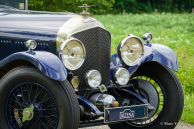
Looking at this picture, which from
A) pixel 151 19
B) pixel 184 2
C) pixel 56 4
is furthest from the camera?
pixel 184 2

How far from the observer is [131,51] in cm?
682

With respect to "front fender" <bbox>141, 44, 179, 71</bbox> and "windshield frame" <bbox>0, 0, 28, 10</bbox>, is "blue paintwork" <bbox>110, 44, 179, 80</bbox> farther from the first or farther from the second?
"windshield frame" <bbox>0, 0, 28, 10</bbox>

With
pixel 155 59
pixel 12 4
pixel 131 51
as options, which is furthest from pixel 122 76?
pixel 12 4

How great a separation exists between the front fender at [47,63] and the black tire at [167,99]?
5.00 ft

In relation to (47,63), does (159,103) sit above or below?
below

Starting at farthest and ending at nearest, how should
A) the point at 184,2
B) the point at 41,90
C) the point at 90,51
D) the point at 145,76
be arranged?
the point at 184,2 < the point at 145,76 < the point at 90,51 < the point at 41,90

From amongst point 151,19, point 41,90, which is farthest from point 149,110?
point 151,19

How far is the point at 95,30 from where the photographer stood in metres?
6.52

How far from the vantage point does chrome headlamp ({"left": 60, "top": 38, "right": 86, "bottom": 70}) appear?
20.3 feet

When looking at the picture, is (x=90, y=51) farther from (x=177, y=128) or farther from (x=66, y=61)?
(x=177, y=128)

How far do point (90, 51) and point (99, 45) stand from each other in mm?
121

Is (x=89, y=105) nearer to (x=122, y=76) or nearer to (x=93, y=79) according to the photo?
(x=93, y=79)

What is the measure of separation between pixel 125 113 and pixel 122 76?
496 millimetres

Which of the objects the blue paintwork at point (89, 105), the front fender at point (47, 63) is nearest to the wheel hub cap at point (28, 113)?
the front fender at point (47, 63)
